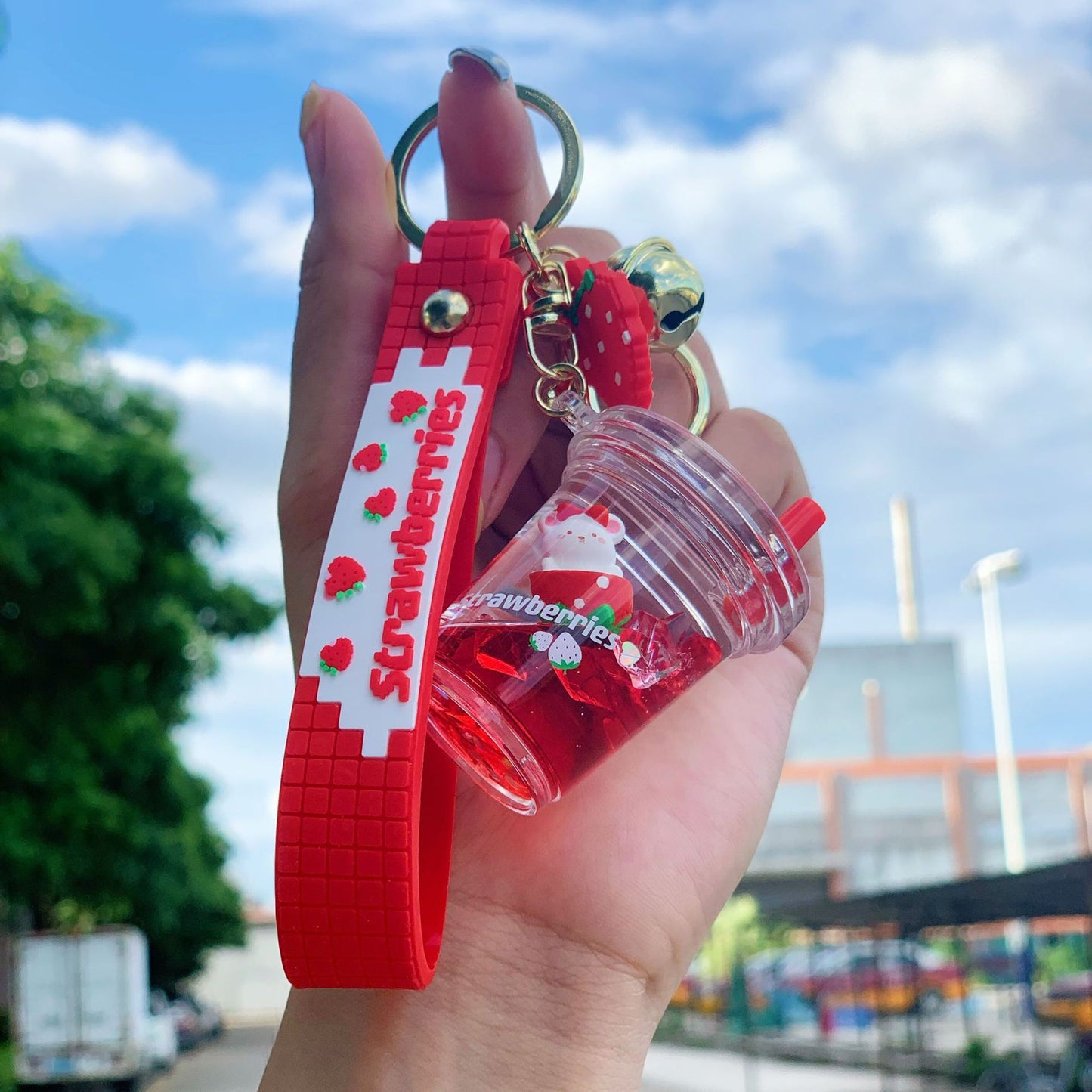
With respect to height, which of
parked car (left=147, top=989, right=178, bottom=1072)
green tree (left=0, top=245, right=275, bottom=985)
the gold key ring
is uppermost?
green tree (left=0, top=245, right=275, bottom=985)

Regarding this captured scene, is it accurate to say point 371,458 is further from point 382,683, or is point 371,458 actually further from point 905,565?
point 905,565

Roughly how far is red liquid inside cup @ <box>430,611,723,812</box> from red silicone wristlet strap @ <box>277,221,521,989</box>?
7cm

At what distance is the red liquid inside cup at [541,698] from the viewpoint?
3.63ft

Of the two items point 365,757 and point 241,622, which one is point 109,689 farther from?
point 365,757

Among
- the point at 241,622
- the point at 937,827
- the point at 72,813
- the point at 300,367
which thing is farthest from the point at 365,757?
the point at 937,827

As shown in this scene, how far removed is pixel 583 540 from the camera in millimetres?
1152

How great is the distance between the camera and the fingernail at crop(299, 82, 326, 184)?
4.31 feet

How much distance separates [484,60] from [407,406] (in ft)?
1.22

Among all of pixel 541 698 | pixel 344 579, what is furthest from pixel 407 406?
pixel 541 698

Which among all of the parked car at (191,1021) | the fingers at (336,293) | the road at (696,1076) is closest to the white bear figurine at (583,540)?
the fingers at (336,293)

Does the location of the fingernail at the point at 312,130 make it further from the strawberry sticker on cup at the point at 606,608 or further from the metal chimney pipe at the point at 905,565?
the metal chimney pipe at the point at 905,565

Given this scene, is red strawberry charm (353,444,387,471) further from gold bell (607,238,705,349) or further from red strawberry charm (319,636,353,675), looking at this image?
gold bell (607,238,705,349)

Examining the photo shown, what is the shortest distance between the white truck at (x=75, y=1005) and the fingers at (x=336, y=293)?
17.5 metres

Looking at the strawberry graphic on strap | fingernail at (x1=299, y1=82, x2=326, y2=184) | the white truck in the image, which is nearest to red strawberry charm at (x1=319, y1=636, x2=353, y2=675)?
the strawberry graphic on strap
